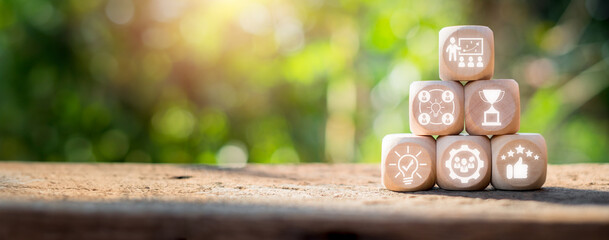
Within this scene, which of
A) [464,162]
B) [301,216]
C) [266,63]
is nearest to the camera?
[301,216]

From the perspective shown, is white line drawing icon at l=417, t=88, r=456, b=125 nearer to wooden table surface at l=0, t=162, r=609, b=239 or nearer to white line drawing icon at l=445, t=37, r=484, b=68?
white line drawing icon at l=445, t=37, r=484, b=68

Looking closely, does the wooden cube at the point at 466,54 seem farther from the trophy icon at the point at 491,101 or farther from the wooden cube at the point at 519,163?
the wooden cube at the point at 519,163

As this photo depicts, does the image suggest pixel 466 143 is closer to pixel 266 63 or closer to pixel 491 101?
pixel 491 101

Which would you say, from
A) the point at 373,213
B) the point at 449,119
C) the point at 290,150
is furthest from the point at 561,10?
the point at 373,213

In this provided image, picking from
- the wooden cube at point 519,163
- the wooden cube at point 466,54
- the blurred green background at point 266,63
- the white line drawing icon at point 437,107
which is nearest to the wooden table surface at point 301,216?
the wooden cube at point 519,163

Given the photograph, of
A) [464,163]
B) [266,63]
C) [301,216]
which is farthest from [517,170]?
[266,63]

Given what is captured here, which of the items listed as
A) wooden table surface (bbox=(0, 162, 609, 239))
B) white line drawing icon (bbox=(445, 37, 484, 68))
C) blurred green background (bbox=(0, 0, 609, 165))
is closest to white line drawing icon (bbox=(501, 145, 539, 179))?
wooden table surface (bbox=(0, 162, 609, 239))

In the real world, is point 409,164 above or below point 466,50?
below

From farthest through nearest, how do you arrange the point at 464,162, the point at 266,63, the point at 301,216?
the point at 266,63
the point at 464,162
the point at 301,216
